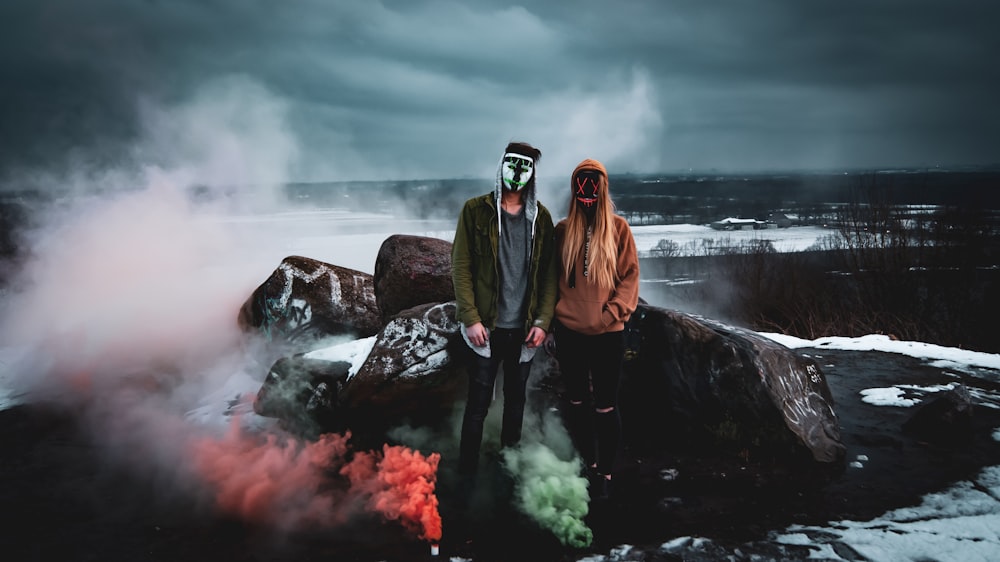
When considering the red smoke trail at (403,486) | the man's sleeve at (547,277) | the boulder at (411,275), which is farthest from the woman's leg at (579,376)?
the boulder at (411,275)

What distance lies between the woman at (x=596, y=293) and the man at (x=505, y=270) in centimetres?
15

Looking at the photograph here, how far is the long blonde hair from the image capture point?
3643mm

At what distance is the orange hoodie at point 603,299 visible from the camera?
3.63 metres

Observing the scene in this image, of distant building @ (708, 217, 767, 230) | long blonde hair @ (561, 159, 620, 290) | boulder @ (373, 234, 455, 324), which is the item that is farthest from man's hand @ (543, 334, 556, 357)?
distant building @ (708, 217, 767, 230)

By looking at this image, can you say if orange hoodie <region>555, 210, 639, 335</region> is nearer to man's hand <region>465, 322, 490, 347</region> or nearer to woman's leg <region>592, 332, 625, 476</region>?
woman's leg <region>592, 332, 625, 476</region>

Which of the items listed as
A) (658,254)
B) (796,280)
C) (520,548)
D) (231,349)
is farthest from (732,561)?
(658,254)

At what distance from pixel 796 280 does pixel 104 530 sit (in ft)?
85.3

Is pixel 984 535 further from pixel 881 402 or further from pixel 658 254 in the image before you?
pixel 658 254

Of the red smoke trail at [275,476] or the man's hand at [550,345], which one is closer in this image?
the red smoke trail at [275,476]

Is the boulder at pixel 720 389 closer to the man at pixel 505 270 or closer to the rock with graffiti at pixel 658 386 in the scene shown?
the rock with graffiti at pixel 658 386

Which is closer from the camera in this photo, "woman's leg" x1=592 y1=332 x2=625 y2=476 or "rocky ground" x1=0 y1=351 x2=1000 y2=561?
"rocky ground" x1=0 y1=351 x2=1000 y2=561

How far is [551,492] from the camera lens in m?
3.87

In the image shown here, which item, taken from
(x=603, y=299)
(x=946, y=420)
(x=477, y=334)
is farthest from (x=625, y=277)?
(x=946, y=420)

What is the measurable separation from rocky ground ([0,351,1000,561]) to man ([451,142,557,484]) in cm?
100
